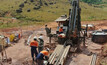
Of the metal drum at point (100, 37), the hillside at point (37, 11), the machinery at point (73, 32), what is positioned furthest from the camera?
the hillside at point (37, 11)

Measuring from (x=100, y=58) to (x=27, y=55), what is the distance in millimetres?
5113

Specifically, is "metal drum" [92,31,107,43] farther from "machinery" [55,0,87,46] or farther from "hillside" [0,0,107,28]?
"hillside" [0,0,107,28]

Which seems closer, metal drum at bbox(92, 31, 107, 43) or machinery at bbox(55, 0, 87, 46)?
machinery at bbox(55, 0, 87, 46)

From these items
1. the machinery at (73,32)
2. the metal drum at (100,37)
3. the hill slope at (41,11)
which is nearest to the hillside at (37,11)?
the hill slope at (41,11)

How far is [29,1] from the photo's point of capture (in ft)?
158

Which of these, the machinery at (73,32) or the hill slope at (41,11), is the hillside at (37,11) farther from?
the machinery at (73,32)

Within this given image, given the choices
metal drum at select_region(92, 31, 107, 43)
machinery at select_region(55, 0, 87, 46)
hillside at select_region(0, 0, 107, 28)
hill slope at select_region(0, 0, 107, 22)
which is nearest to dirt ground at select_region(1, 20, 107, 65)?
metal drum at select_region(92, 31, 107, 43)

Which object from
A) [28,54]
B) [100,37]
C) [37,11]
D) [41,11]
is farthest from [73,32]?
[41,11]

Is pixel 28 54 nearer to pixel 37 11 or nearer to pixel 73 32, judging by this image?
pixel 73 32

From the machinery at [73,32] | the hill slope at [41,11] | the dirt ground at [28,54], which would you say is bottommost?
the hill slope at [41,11]

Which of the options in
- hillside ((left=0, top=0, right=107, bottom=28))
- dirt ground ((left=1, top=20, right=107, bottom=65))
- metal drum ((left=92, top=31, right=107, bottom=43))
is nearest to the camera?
dirt ground ((left=1, top=20, right=107, bottom=65))

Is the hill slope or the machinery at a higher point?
the machinery

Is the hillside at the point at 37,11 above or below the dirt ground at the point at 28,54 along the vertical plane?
below

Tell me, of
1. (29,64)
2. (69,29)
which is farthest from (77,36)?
(29,64)
